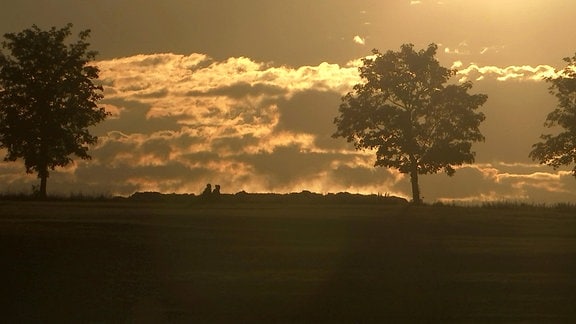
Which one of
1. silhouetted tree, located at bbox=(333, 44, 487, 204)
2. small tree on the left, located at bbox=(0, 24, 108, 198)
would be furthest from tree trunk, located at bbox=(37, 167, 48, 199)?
silhouetted tree, located at bbox=(333, 44, 487, 204)

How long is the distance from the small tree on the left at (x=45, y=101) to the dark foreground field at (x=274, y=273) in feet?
108

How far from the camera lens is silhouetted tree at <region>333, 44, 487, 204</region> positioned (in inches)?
2719

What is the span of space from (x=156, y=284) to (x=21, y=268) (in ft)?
10.2

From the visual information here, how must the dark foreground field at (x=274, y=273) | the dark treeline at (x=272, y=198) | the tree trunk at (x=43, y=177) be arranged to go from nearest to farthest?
1. the dark foreground field at (x=274, y=273)
2. the dark treeline at (x=272, y=198)
3. the tree trunk at (x=43, y=177)

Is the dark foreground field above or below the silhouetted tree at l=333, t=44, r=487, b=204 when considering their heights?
below

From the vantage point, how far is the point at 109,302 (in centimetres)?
1861

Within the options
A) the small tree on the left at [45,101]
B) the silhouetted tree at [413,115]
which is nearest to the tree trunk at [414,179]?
the silhouetted tree at [413,115]

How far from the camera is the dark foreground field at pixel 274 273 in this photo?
58.8 feet

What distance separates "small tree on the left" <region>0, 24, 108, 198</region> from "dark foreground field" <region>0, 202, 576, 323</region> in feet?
108

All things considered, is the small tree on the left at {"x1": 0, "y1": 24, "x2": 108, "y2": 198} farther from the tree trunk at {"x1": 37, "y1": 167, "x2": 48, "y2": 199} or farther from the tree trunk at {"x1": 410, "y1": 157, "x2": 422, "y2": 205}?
the tree trunk at {"x1": 410, "y1": 157, "x2": 422, "y2": 205}

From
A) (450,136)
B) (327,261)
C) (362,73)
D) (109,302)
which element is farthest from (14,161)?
(109,302)

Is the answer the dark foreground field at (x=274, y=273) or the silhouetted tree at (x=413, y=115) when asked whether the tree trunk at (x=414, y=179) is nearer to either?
the silhouetted tree at (x=413, y=115)

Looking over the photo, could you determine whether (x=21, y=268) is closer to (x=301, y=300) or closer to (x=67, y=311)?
Answer: (x=67, y=311)

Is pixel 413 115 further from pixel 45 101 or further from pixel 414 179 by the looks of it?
pixel 45 101
